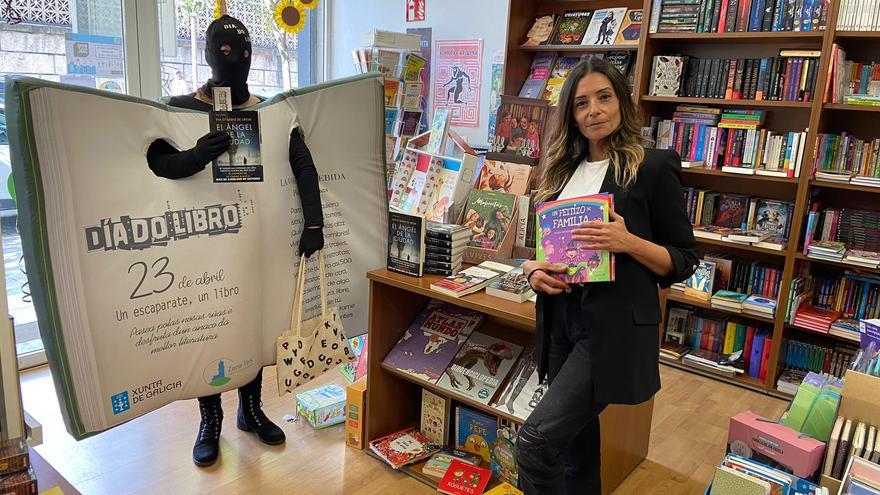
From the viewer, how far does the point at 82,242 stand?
1.87 m

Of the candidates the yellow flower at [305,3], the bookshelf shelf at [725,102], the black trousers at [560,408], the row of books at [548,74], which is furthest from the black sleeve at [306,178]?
the bookshelf shelf at [725,102]

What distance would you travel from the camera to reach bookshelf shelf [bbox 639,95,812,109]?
126 inches

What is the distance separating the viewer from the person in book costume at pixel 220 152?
204 cm

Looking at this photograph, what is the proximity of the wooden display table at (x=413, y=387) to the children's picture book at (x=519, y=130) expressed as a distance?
2.40ft

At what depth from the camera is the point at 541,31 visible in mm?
4086

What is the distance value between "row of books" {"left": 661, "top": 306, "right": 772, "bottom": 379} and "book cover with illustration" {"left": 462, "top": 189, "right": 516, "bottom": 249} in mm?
1690

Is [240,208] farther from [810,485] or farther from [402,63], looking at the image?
[402,63]

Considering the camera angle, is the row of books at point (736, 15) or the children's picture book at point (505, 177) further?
the row of books at point (736, 15)

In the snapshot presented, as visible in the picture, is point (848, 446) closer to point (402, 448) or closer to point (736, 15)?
point (402, 448)

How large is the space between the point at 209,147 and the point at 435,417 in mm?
1363

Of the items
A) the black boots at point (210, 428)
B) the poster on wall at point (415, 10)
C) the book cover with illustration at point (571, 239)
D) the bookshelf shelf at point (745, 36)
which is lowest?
the black boots at point (210, 428)

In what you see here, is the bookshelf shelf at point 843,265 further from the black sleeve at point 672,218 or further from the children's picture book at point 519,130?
the black sleeve at point 672,218

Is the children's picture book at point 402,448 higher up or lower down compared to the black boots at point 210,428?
lower down

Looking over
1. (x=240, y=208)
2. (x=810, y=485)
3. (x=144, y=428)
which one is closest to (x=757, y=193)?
(x=810, y=485)
